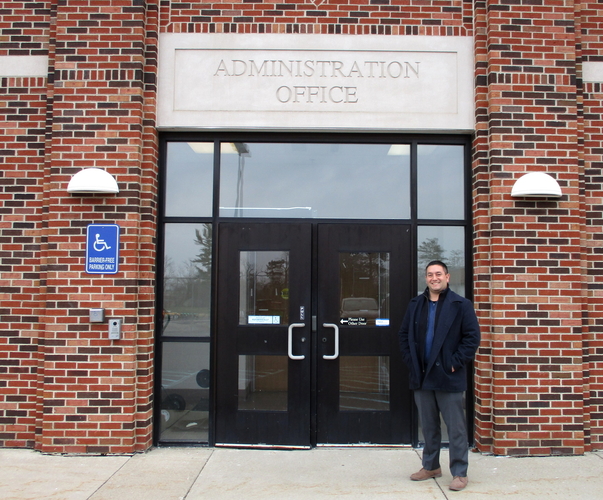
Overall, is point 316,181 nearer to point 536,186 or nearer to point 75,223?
point 536,186

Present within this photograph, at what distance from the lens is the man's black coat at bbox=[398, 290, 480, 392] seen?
173 inches

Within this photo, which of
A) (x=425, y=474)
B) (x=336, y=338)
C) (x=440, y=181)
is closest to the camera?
(x=425, y=474)

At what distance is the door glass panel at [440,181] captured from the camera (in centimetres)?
571

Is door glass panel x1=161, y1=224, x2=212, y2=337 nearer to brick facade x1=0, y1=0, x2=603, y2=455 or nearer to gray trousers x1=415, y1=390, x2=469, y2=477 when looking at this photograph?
brick facade x1=0, y1=0, x2=603, y2=455

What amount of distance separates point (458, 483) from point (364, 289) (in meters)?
1.97

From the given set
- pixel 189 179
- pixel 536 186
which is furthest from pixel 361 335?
pixel 189 179

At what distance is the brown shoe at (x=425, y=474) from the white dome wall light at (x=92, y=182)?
3.68 m

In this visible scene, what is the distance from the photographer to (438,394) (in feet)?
14.8

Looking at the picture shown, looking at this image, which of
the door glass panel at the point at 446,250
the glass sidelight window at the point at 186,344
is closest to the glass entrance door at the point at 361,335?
the door glass panel at the point at 446,250

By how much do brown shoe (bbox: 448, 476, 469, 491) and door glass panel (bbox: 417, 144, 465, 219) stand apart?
2496 millimetres

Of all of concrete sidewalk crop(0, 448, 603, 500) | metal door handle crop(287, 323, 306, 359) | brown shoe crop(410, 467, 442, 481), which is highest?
metal door handle crop(287, 323, 306, 359)

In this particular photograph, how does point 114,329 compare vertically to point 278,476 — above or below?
above

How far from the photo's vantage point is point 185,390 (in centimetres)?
559

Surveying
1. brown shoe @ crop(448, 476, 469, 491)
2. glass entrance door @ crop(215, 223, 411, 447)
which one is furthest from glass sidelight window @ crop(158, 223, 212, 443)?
brown shoe @ crop(448, 476, 469, 491)
